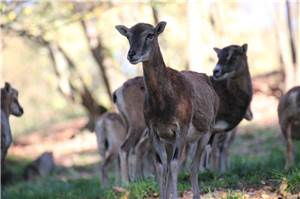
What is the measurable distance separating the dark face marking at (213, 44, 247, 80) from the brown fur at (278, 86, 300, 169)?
4.19 feet

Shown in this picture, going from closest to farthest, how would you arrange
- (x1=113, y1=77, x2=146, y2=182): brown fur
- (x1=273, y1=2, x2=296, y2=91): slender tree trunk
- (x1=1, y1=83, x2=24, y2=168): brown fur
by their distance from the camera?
(x1=113, y1=77, x2=146, y2=182): brown fur < (x1=1, y1=83, x2=24, y2=168): brown fur < (x1=273, y1=2, x2=296, y2=91): slender tree trunk

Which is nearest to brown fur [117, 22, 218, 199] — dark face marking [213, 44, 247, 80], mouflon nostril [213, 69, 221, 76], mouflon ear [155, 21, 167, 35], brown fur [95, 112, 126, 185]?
mouflon ear [155, 21, 167, 35]

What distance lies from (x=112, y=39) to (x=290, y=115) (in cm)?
1459

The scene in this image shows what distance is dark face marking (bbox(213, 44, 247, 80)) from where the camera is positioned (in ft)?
38.2

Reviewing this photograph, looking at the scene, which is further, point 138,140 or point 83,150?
point 83,150

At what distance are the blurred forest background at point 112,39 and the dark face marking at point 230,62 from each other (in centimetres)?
270

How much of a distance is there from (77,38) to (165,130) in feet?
61.6

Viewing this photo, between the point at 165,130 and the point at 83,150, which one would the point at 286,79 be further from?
the point at 165,130

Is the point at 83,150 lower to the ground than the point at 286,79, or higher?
lower

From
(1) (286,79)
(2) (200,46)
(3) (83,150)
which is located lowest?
(3) (83,150)

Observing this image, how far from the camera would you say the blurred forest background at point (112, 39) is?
15.7 metres

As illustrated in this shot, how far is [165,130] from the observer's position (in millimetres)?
7875

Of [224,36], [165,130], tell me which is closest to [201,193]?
[165,130]

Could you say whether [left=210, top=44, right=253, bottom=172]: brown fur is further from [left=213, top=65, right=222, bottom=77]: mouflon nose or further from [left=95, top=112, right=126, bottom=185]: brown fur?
[left=95, top=112, right=126, bottom=185]: brown fur
